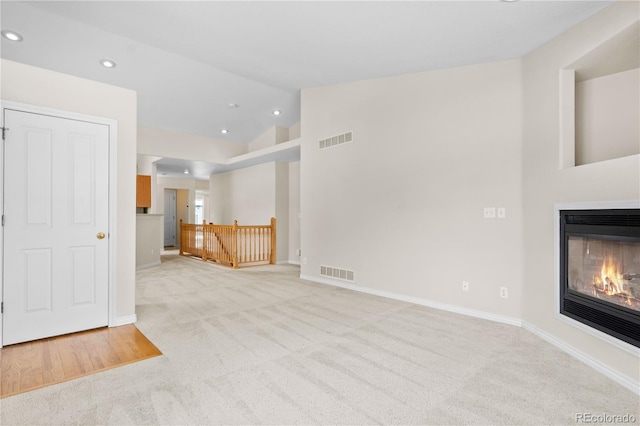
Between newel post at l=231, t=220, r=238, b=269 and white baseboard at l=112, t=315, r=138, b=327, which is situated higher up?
newel post at l=231, t=220, r=238, b=269

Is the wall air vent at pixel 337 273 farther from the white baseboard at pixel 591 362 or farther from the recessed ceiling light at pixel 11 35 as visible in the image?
the recessed ceiling light at pixel 11 35

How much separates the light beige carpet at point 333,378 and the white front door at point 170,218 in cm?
875

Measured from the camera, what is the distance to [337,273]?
5246mm

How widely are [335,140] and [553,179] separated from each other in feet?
10.5

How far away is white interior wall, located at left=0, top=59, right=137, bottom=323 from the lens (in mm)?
3012

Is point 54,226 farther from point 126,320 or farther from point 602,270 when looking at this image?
point 602,270

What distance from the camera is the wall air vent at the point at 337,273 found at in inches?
198

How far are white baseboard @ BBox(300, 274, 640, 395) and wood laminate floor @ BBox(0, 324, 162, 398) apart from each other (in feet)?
9.81

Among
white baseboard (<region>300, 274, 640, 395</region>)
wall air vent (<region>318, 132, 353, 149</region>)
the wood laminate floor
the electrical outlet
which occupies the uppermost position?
wall air vent (<region>318, 132, 353, 149</region>)

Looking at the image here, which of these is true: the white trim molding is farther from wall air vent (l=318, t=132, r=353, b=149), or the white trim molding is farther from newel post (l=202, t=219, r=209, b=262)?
newel post (l=202, t=219, r=209, b=262)

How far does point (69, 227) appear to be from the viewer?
10.1 feet

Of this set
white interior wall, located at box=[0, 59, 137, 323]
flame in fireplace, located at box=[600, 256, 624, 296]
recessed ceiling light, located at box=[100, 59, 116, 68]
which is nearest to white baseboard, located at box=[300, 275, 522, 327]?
flame in fireplace, located at box=[600, 256, 624, 296]

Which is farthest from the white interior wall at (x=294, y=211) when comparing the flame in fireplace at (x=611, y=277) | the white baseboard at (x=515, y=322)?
the flame in fireplace at (x=611, y=277)

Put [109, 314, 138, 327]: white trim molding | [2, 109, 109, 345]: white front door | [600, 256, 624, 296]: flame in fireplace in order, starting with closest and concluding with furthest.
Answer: [600, 256, 624, 296]: flame in fireplace, [2, 109, 109, 345]: white front door, [109, 314, 138, 327]: white trim molding
